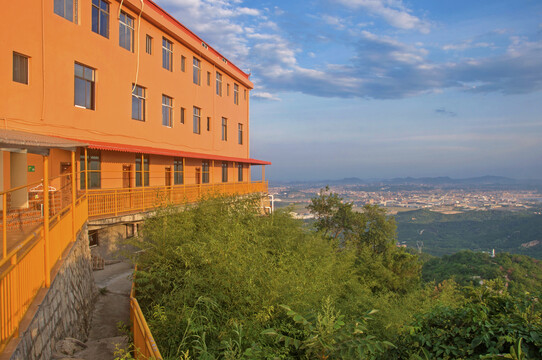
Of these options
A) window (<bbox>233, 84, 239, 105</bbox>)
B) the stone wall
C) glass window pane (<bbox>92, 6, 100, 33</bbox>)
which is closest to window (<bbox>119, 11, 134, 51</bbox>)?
glass window pane (<bbox>92, 6, 100, 33</bbox>)

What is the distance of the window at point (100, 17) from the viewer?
13.6m

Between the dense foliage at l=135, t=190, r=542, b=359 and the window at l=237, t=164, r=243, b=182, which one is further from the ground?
the window at l=237, t=164, r=243, b=182

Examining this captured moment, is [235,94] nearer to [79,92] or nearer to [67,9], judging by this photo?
[79,92]

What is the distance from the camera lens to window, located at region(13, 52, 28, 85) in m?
10.7

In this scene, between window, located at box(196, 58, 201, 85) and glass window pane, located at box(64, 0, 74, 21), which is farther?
window, located at box(196, 58, 201, 85)

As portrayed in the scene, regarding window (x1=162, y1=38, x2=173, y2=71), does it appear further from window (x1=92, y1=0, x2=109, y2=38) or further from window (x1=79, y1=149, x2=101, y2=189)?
window (x1=79, y1=149, x2=101, y2=189)

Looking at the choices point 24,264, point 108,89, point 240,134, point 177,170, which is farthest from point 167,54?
point 24,264

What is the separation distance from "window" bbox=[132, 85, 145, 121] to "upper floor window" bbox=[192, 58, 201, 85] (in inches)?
210

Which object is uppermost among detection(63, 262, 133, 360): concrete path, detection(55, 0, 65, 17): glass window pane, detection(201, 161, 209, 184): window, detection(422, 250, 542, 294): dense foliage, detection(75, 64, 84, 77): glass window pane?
detection(55, 0, 65, 17): glass window pane

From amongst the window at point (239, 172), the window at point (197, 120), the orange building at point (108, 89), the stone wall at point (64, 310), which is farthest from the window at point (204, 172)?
the stone wall at point (64, 310)

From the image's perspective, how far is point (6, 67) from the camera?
1034 centimetres

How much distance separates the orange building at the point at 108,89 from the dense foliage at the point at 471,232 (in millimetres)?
49497

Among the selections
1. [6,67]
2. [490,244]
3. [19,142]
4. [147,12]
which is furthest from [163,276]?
[490,244]

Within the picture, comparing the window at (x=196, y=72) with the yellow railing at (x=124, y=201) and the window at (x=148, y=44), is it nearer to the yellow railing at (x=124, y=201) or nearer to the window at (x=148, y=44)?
the window at (x=148, y=44)
